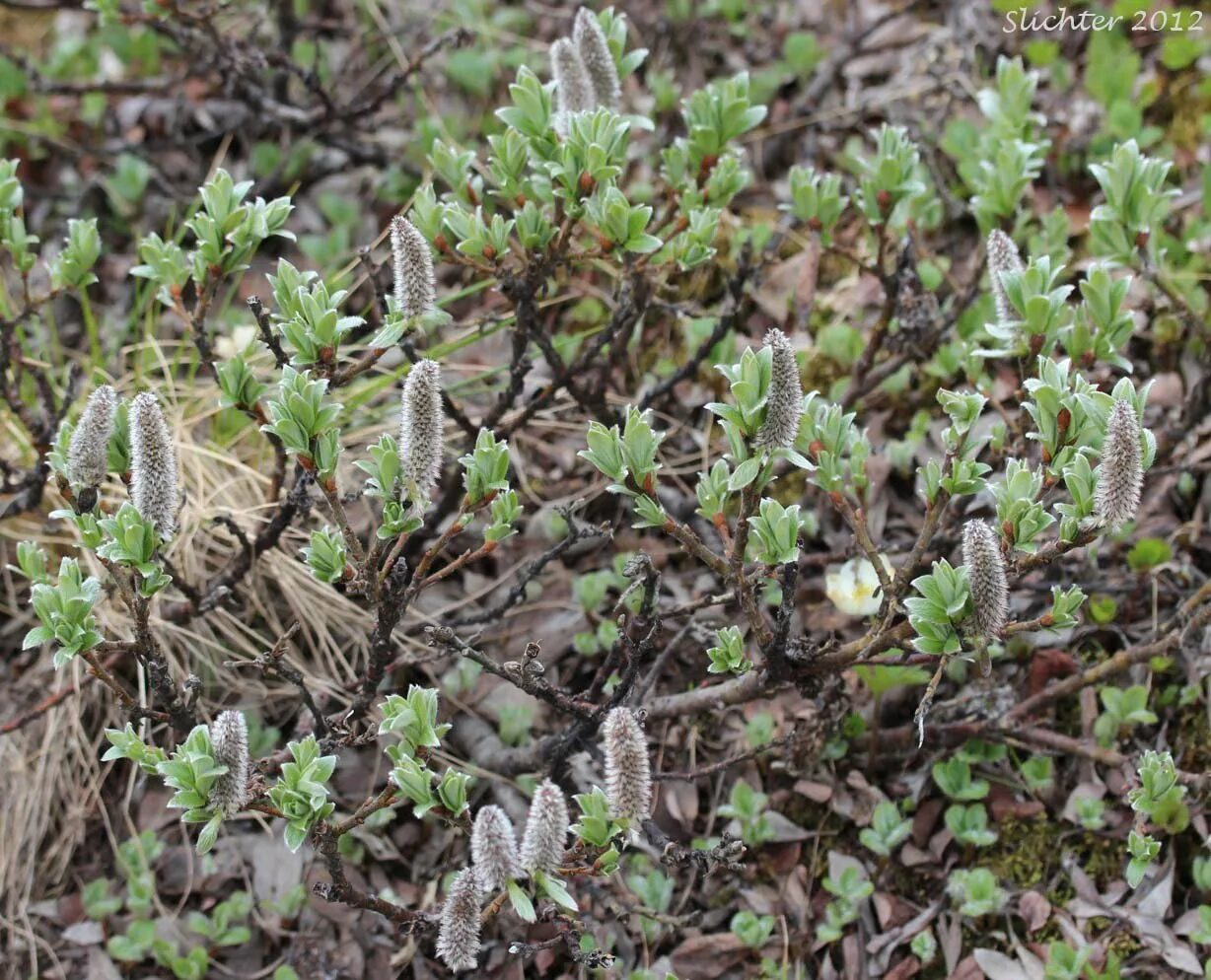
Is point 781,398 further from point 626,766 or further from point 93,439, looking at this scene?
point 93,439

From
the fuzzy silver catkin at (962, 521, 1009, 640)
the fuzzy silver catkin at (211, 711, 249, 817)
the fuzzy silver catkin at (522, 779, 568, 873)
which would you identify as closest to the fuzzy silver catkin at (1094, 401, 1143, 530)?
the fuzzy silver catkin at (962, 521, 1009, 640)

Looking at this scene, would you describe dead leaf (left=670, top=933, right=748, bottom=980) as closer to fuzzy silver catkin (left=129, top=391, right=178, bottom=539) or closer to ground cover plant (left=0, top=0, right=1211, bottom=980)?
ground cover plant (left=0, top=0, right=1211, bottom=980)

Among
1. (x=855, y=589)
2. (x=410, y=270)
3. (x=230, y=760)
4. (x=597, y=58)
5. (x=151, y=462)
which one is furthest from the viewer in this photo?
(x=855, y=589)

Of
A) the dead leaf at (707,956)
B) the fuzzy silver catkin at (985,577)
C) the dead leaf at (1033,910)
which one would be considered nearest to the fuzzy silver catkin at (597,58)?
the fuzzy silver catkin at (985,577)

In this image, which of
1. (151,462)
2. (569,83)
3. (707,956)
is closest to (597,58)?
(569,83)

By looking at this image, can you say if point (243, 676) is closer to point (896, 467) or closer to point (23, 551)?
point (23, 551)

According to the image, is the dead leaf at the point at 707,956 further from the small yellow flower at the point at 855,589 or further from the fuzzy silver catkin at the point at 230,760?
the fuzzy silver catkin at the point at 230,760
